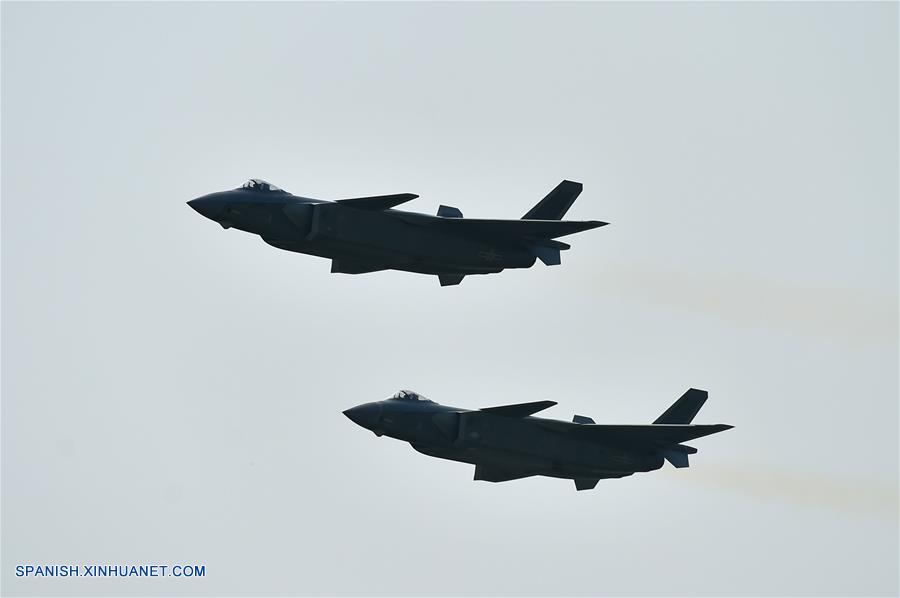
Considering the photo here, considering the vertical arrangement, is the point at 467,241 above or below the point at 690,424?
above

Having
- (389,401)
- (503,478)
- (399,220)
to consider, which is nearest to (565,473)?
(503,478)

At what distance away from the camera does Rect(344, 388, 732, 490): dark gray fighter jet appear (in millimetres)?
54000

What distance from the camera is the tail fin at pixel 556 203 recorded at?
57.0 m

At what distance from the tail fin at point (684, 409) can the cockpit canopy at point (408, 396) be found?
33.1ft

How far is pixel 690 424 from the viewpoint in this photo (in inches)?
2231

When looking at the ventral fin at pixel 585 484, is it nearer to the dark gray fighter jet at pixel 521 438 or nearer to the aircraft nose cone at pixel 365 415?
the dark gray fighter jet at pixel 521 438

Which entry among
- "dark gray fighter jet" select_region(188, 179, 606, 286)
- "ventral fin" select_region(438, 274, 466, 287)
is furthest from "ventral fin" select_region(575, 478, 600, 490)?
"ventral fin" select_region(438, 274, 466, 287)

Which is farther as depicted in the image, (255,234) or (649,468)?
(649,468)

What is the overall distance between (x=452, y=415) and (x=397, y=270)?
5.74 m

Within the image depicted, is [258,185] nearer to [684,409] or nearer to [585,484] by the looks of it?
[585,484]

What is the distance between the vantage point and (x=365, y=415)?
53.9 meters

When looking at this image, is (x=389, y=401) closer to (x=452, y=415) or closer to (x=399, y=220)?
(x=452, y=415)

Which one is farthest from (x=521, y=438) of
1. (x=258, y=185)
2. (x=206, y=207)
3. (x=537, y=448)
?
(x=206, y=207)

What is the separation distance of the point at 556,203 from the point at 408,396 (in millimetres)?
9390
